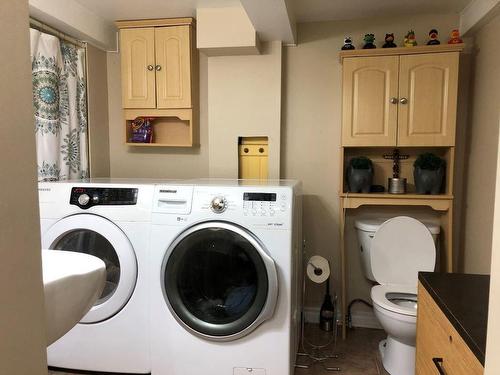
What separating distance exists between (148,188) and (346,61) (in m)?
1.43

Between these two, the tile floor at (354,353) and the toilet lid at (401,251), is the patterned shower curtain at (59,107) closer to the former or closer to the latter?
the tile floor at (354,353)

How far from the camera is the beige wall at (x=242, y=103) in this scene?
8.01 ft

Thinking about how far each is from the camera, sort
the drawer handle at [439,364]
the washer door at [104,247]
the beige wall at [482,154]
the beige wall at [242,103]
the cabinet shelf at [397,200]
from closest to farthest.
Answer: the drawer handle at [439,364] → the washer door at [104,247] → the beige wall at [482,154] → the cabinet shelf at [397,200] → the beige wall at [242,103]

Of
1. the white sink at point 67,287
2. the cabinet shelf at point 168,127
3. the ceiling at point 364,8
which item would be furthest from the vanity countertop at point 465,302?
the cabinet shelf at point 168,127

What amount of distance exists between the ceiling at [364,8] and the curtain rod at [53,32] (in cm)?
146

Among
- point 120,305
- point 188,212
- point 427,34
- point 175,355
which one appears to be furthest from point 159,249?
point 427,34

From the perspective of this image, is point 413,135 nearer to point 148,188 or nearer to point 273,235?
point 273,235

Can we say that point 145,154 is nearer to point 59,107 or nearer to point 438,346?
point 59,107

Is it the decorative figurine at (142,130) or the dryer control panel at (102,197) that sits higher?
the decorative figurine at (142,130)

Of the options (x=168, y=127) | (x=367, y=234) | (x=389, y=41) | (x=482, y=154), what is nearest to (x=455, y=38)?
(x=389, y=41)

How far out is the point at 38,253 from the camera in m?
0.55

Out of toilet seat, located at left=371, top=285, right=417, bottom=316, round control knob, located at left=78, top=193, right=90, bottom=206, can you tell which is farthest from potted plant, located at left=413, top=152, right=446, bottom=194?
round control knob, located at left=78, top=193, right=90, bottom=206

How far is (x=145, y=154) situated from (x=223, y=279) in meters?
1.41

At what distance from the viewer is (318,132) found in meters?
2.53
